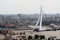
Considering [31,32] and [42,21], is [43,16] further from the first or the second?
[31,32]

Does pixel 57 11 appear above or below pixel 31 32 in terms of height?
above

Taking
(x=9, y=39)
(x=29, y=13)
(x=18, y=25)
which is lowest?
(x=9, y=39)

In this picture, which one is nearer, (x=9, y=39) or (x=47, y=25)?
(x=9, y=39)

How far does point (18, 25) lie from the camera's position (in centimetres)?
344

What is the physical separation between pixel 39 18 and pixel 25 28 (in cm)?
33

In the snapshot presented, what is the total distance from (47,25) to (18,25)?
0.56m

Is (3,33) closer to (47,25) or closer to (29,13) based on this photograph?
(29,13)

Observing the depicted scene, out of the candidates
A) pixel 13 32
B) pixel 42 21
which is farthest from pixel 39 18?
pixel 13 32

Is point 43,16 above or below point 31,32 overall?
above

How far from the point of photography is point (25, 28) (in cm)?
339

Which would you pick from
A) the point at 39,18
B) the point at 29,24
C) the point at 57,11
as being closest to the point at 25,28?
the point at 29,24

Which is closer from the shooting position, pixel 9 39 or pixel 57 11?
pixel 9 39

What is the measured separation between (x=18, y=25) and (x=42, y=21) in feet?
1.54

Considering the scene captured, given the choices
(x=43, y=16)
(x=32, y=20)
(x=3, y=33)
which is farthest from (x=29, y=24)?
(x=3, y=33)
